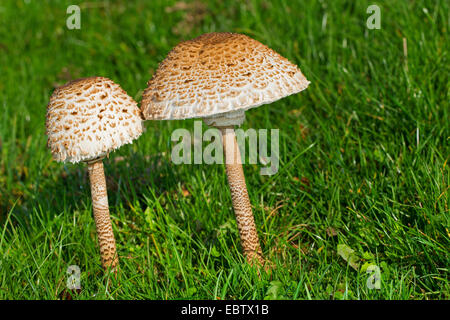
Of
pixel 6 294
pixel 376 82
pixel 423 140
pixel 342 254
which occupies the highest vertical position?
pixel 376 82

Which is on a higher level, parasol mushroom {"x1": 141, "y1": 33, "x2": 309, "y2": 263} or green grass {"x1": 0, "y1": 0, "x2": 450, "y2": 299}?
parasol mushroom {"x1": 141, "y1": 33, "x2": 309, "y2": 263}

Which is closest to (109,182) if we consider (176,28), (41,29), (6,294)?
(6,294)

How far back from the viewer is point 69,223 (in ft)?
12.4

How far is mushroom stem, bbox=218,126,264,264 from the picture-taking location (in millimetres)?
3127

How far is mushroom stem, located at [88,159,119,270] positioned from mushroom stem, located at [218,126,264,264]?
882mm

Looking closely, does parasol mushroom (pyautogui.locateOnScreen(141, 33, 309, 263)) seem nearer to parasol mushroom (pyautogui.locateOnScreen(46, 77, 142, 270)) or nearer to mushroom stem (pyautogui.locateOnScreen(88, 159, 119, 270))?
parasol mushroom (pyautogui.locateOnScreen(46, 77, 142, 270))

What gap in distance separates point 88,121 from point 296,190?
1.89 m

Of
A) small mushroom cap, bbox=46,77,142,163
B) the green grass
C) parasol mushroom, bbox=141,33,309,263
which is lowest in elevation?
the green grass

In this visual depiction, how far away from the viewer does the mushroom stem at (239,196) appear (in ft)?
10.3

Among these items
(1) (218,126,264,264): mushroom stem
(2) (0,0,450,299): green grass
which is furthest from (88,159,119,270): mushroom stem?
(1) (218,126,264,264): mushroom stem

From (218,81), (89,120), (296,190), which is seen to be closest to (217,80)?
(218,81)

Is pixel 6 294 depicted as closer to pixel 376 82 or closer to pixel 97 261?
pixel 97 261

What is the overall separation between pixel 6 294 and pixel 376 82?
3.67 meters

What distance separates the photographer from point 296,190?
154 inches
